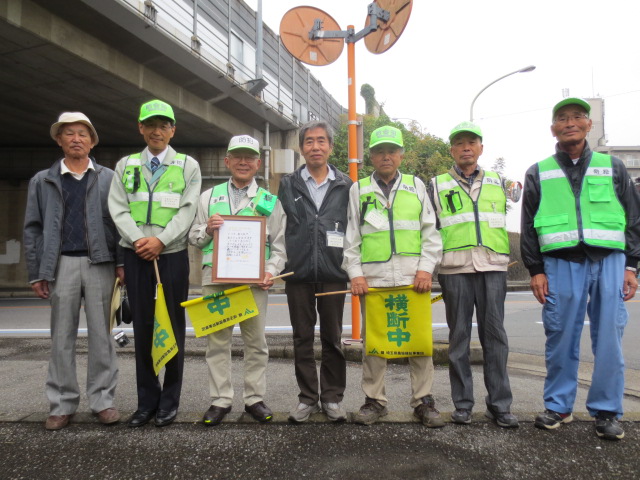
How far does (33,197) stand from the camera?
3.35 meters

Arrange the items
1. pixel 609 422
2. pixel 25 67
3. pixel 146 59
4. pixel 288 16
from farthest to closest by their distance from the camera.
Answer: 1. pixel 146 59
2. pixel 25 67
3. pixel 288 16
4. pixel 609 422

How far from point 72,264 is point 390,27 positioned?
12.9 ft

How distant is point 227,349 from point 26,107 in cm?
1235

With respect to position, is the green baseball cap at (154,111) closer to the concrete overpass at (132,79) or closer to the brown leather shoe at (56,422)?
the brown leather shoe at (56,422)

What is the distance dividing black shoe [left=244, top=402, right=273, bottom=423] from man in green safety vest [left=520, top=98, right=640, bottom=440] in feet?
5.98

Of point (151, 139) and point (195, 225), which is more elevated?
point (151, 139)

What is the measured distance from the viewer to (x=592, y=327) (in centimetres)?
315

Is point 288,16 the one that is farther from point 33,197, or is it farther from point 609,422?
point 609,422

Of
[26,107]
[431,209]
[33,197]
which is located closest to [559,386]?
[431,209]

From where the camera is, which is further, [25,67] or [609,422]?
[25,67]

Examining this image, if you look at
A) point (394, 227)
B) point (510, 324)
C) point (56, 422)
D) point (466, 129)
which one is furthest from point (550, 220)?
point (510, 324)

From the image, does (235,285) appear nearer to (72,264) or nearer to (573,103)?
(72,264)

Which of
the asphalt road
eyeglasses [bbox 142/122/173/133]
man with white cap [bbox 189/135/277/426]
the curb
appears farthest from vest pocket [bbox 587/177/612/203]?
the asphalt road

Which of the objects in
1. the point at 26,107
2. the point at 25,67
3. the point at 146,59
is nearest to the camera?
the point at 25,67
